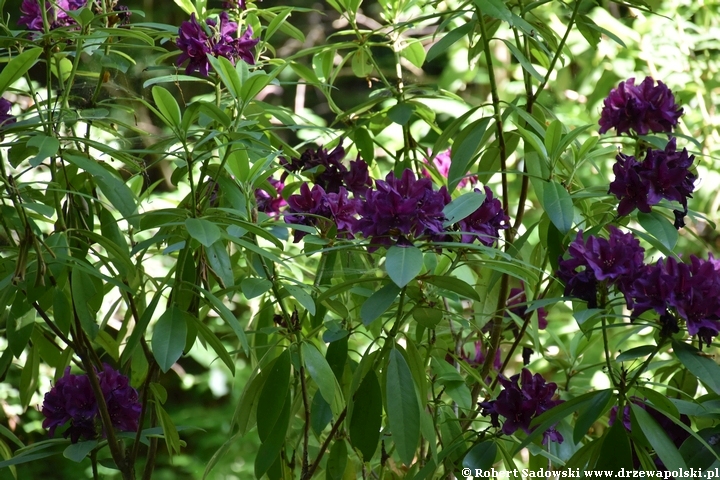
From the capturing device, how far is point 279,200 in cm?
112

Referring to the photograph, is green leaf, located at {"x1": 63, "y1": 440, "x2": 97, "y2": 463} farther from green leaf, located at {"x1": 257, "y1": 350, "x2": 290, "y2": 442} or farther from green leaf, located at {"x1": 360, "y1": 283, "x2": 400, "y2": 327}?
green leaf, located at {"x1": 360, "y1": 283, "x2": 400, "y2": 327}

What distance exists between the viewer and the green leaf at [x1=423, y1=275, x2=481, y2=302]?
0.73 meters

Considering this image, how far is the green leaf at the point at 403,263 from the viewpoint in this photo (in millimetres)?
619

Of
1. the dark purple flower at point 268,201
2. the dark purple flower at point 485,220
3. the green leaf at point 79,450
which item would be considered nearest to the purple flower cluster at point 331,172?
A: the dark purple flower at point 268,201

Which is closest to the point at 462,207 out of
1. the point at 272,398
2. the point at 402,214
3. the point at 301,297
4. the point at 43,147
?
the point at 402,214

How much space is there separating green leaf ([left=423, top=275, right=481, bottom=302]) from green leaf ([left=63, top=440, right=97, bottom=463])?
0.42 meters

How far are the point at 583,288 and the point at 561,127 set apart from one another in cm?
23

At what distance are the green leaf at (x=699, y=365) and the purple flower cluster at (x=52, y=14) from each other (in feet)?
2.80

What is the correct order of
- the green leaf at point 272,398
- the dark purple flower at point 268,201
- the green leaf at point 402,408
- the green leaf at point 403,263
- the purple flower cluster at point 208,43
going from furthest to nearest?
the dark purple flower at point 268,201 → the purple flower cluster at point 208,43 → the green leaf at point 272,398 → the green leaf at point 402,408 → the green leaf at point 403,263

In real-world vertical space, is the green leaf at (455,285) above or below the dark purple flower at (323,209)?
below

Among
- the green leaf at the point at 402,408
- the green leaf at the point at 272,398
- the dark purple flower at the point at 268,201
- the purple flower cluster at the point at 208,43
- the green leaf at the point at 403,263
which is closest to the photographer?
the green leaf at the point at 403,263

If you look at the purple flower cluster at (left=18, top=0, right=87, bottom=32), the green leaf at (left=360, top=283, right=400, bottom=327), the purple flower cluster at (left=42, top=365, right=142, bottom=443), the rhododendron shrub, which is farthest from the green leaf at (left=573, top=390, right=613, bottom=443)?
the purple flower cluster at (left=18, top=0, right=87, bottom=32)

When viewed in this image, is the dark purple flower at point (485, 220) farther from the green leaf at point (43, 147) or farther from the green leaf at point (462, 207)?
the green leaf at point (43, 147)

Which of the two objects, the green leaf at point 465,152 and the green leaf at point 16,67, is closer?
the green leaf at point 16,67
